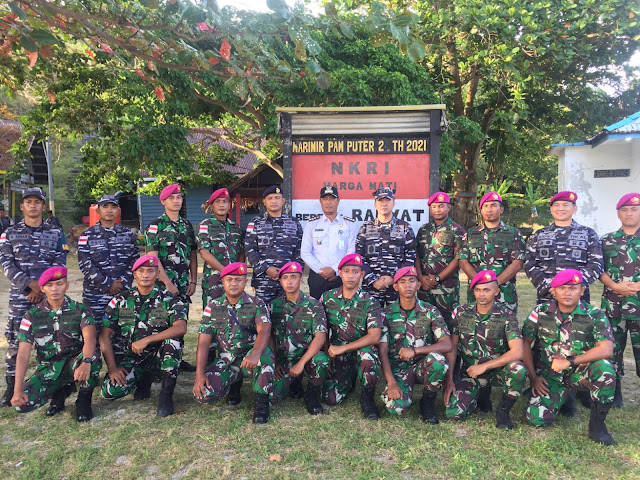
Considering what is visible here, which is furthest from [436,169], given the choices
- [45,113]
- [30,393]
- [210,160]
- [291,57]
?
[210,160]

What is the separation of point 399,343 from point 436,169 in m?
1.86

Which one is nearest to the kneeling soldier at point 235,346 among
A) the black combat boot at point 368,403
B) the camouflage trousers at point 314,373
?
the camouflage trousers at point 314,373

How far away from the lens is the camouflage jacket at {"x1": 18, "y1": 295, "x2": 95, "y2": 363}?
353 cm

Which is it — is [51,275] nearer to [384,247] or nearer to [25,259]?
[25,259]

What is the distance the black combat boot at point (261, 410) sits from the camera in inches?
135

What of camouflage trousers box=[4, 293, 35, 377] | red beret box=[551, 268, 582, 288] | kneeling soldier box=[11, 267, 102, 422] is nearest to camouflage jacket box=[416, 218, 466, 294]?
red beret box=[551, 268, 582, 288]

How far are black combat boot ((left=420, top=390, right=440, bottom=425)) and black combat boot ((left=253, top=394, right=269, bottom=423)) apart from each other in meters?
1.13

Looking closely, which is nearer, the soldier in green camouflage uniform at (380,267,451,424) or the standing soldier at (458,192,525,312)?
the soldier in green camouflage uniform at (380,267,451,424)

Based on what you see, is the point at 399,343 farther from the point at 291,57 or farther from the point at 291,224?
the point at 291,57

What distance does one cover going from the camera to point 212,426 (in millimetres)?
3350

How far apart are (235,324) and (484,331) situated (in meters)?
1.85

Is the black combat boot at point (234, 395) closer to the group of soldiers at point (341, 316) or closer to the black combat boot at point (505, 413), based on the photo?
the group of soldiers at point (341, 316)

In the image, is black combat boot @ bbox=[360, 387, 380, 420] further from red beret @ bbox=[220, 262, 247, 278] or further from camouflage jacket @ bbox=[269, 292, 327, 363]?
red beret @ bbox=[220, 262, 247, 278]

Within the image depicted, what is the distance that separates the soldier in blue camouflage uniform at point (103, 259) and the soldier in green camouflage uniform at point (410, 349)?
234cm
